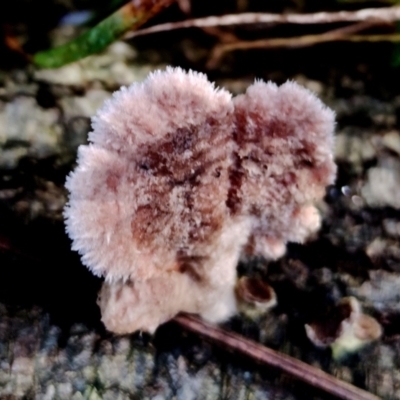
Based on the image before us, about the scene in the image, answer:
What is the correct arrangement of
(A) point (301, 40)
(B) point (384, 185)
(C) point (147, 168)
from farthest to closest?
(A) point (301, 40), (B) point (384, 185), (C) point (147, 168)

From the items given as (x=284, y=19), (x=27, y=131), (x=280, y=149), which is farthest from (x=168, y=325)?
(x=284, y=19)

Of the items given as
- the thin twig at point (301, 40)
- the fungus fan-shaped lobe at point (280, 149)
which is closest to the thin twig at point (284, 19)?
the thin twig at point (301, 40)

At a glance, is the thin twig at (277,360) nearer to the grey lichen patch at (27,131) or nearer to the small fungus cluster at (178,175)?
the small fungus cluster at (178,175)

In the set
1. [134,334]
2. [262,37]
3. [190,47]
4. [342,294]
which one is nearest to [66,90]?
[190,47]

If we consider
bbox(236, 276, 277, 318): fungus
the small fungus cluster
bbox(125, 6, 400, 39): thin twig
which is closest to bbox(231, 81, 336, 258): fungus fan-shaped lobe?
the small fungus cluster

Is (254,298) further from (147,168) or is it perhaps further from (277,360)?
(147,168)

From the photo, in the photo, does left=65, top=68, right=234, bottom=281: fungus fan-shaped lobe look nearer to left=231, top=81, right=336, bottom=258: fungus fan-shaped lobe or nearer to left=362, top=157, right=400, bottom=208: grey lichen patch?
left=231, top=81, right=336, bottom=258: fungus fan-shaped lobe
